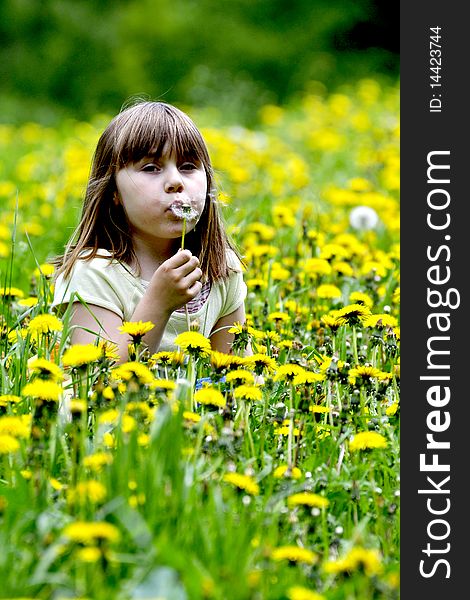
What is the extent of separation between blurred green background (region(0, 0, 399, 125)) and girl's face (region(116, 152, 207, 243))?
895 cm

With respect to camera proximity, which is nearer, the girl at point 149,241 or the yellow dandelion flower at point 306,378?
the yellow dandelion flower at point 306,378

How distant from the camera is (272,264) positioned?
140 inches

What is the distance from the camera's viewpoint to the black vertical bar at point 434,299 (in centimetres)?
197

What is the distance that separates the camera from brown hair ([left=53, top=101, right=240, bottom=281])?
106 inches

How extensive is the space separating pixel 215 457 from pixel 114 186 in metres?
1.04

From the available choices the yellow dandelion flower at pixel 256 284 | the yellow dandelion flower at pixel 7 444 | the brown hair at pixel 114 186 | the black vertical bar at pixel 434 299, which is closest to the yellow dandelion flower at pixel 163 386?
the yellow dandelion flower at pixel 7 444

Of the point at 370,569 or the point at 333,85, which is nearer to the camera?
the point at 370,569

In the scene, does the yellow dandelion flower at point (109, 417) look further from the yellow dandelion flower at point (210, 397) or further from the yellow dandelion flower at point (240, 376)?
the yellow dandelion flower at point (240, 376)

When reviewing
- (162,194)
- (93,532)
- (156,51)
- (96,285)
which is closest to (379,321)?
(162,194)

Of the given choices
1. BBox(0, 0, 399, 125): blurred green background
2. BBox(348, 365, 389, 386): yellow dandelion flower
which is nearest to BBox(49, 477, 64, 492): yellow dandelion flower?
BBox(348, 365, 389, 386): yellow dandelion flower

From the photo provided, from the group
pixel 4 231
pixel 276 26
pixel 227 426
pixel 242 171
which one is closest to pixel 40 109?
pixel 276 26

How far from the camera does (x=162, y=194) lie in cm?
263

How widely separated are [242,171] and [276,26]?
27.2 feet

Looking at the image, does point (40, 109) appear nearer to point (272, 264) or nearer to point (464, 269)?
point (272, 264)
